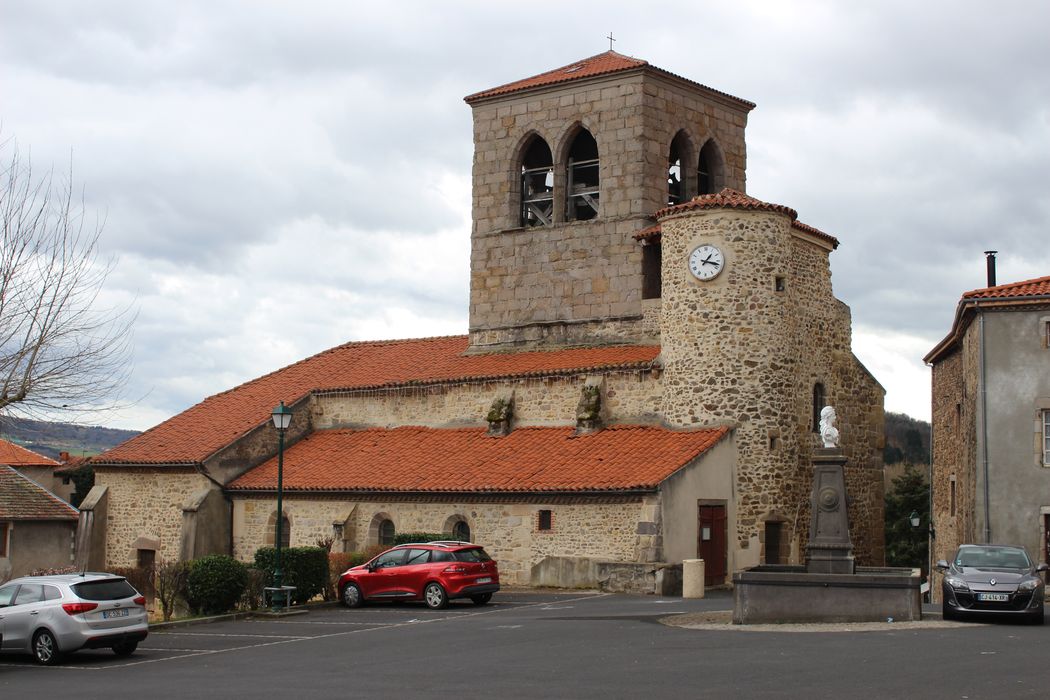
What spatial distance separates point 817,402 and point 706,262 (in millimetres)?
4568

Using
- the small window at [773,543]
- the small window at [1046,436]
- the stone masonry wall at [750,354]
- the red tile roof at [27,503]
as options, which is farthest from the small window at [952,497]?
the red tile roof at [27,503]

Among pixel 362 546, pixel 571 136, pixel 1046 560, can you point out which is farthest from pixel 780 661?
pixel 571 136

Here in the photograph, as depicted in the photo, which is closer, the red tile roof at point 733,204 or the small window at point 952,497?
the red tile roof at point 733,204

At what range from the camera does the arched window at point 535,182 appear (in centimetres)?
3934

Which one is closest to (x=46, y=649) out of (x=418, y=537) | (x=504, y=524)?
(x=418, y=537)

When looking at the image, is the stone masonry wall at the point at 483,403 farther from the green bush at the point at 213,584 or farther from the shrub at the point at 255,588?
the green bush at the point at 213,584

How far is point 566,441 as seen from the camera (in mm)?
32594

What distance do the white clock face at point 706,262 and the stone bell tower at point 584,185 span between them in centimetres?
364

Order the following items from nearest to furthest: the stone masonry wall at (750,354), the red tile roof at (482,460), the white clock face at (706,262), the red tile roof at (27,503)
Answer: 1. the red tile roof at (482,460)
2. the stone masonry wall at (750,354)
3. the white clock face at (706,262)
4. the red tile roof at (27,503)

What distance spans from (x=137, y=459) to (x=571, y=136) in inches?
605

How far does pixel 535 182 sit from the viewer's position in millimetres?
39781

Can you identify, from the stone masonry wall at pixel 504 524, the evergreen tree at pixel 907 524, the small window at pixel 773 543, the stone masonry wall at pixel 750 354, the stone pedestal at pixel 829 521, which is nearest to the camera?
the stone pedestal at pixel 829 521

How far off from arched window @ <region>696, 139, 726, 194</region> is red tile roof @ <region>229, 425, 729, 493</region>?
9750 millimetres

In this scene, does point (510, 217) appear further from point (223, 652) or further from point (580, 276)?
point (223, 652)
